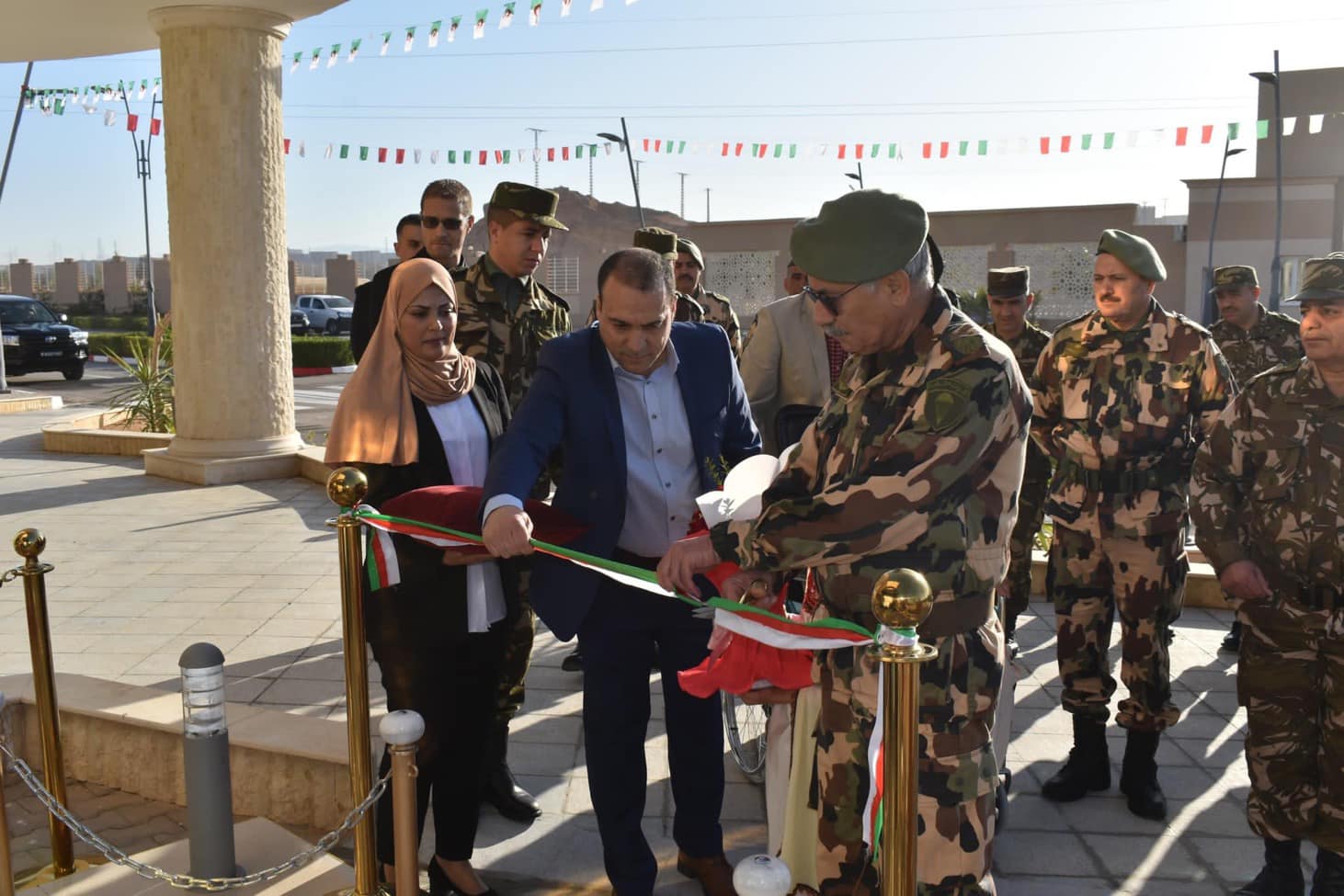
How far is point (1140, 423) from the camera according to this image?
4137 millimetres

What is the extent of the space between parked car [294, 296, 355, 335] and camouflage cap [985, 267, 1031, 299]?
1621 inches

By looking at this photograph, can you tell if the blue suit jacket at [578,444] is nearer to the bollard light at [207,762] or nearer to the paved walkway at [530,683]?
the bollard light at [207,762]

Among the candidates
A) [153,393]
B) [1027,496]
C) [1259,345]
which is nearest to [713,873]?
[1027,496]

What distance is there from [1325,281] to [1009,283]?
271 centimetres

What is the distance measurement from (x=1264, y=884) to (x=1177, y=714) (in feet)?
2.53

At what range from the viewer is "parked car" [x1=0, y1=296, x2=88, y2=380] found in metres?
24.5

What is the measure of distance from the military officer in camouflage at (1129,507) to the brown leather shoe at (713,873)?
4.61 feet

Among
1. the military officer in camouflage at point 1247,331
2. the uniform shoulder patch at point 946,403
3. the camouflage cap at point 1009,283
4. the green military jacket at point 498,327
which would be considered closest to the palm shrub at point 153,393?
the green military jacket at point 498,327

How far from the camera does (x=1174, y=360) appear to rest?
412 centimetres

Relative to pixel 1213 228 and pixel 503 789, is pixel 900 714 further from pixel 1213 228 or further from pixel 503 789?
pixel 1213 228

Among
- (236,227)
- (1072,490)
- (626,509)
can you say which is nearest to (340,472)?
(626,509)

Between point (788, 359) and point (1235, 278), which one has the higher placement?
point (1235, 278)

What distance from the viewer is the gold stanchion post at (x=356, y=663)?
2.92m

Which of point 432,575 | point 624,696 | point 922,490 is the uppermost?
point 922,490
